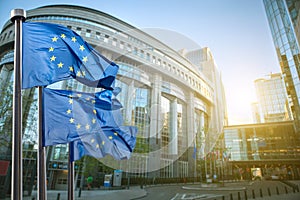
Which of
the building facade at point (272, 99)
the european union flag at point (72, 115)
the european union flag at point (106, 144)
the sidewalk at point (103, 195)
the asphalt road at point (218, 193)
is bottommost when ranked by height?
the asphalt road at point (218, 193)

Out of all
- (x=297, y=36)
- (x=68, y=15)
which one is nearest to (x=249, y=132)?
(x=297, y=36)

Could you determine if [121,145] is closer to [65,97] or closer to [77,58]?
[65,97]

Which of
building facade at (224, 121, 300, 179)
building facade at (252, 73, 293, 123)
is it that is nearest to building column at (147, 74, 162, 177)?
building facade at (224, 121, 300, 179)

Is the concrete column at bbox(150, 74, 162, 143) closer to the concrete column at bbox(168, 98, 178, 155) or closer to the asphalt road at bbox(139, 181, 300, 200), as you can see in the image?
the concrete column at bbox(168, 98, 178, 155)

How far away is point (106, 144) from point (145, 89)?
30.0 m

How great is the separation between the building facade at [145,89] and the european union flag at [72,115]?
18.2m

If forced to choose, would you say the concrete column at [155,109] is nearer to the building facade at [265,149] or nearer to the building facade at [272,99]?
the building facade at [265,149]

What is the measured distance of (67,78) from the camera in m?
4.40

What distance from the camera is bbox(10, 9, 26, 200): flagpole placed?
3.24 meters

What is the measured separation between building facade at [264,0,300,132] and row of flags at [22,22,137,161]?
21645 mm

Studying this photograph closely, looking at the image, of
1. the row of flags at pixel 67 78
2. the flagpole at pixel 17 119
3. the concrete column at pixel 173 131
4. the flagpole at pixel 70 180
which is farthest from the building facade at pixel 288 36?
the flagpole at pixel 17 119

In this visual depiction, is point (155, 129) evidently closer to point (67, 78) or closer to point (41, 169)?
point (67, 78)

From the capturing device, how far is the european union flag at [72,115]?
422 cm

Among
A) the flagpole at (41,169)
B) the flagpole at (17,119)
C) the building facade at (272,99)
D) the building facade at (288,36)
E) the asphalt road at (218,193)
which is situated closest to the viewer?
the flagpole at (17,119)
